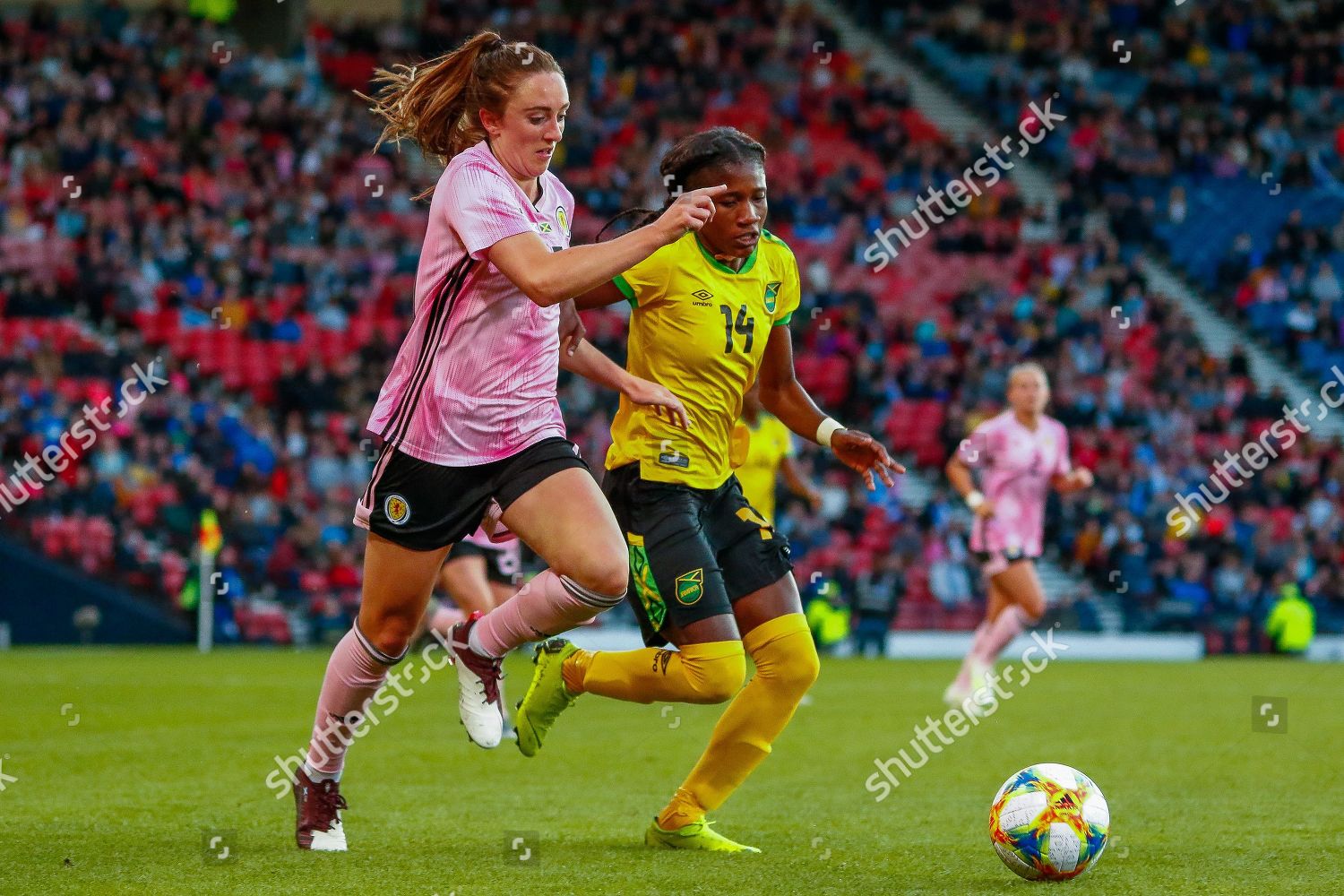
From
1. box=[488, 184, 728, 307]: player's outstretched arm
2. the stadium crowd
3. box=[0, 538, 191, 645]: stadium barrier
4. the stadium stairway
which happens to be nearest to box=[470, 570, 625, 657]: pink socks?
box=[488, 184, 728, 307]: player's outstretched arm

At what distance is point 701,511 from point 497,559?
5519 mm

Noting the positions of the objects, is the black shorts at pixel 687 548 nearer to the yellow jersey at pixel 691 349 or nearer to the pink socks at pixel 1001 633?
the yellow jersey at pixel 691 349

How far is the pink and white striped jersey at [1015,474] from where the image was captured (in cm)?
1336

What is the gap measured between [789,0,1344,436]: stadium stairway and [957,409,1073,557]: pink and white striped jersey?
13549 mm

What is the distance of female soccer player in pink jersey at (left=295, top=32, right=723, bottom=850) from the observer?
5.37 m

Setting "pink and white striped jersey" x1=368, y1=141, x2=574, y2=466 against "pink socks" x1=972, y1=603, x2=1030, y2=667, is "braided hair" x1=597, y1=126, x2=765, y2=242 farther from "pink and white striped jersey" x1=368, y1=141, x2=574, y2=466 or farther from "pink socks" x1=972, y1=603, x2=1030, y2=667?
"pink socks" x1=972, y1=603, x2=1030, y2=667

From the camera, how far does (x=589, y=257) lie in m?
4.98

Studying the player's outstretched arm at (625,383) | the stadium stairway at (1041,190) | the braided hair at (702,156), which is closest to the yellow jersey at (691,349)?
the player's outstretched arm at (625,383)

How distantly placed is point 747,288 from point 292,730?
606 centimetres

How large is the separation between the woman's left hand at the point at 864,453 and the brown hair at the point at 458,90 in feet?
5.68

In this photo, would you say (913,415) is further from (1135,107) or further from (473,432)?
(473,432)

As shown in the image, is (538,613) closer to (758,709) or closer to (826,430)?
(758,709)

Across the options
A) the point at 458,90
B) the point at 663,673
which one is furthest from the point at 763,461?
the point at 458,90

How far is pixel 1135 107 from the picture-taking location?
3009 cm
